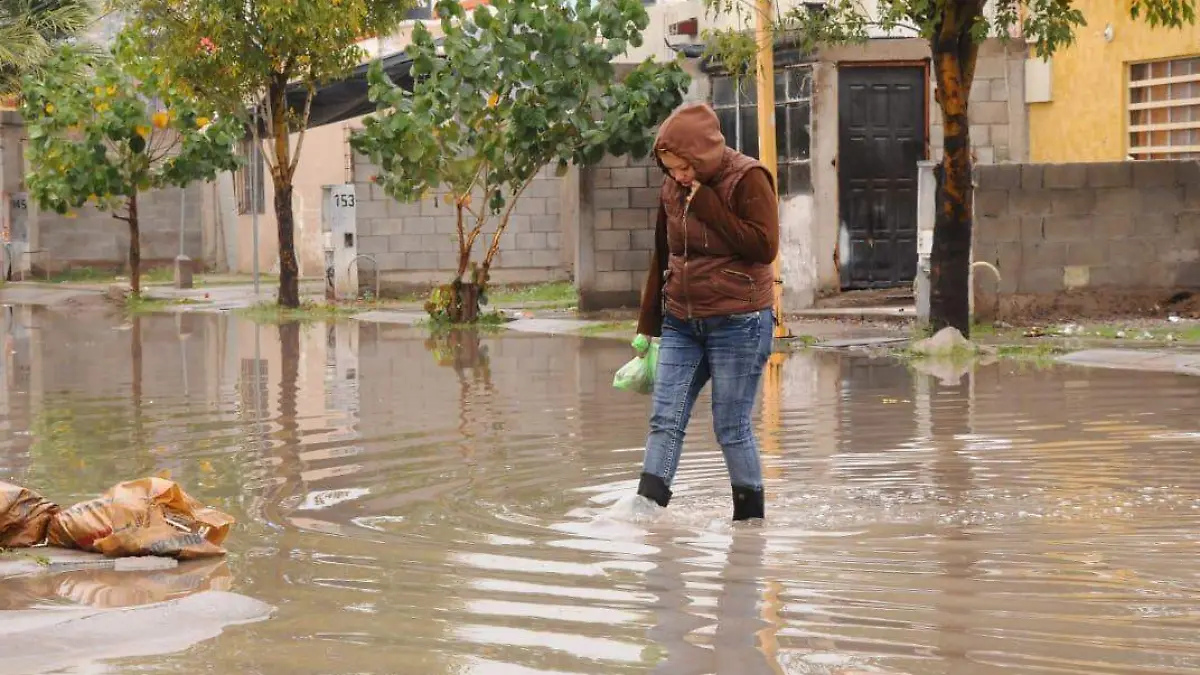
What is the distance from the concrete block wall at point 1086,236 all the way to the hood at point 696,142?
39.8 feet

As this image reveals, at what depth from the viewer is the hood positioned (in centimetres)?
741

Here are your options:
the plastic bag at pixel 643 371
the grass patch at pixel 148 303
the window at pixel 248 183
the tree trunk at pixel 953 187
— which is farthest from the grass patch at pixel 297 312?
the plastic bag at pixel 643 371

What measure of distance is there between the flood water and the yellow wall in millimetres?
8426

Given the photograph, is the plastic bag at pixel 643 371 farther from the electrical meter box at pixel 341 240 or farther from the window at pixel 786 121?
the electrical meter box at pixel 341 240

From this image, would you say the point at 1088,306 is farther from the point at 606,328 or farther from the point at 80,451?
the point at 80,451

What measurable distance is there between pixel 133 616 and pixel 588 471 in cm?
418

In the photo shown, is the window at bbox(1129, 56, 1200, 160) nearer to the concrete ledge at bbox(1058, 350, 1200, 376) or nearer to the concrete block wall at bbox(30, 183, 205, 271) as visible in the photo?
the concrete ledge at bbox(1058, 350, 1200, 376)

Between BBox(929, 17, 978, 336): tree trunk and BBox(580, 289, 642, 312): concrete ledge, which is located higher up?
BBox(929, 17, 978, 336): tree trunk

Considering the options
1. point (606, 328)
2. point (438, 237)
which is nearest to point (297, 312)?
point (438, 237)

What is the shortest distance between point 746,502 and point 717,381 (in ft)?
1.67

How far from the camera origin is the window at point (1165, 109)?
22344 mm

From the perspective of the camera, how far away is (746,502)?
7.68 m

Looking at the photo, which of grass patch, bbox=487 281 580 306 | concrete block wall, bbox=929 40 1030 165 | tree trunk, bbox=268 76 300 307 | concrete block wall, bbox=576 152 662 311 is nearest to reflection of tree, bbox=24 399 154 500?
concrete block wall, bbox=576 152 662 311

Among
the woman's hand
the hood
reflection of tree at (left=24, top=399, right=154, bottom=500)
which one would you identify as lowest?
reflection of tree at (left=24, top=399, right=154, bottom=500)
